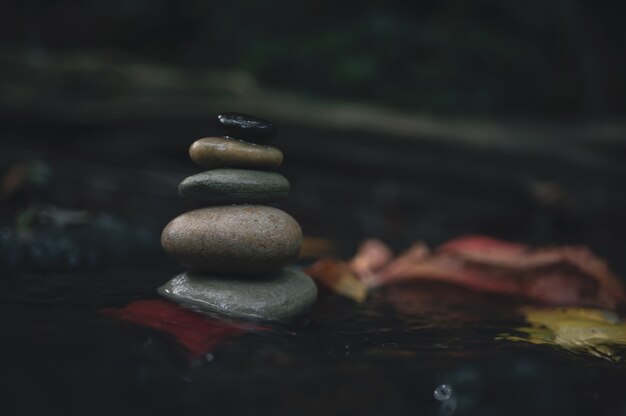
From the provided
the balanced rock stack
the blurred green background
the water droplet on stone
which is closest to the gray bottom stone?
the balanced rock stack

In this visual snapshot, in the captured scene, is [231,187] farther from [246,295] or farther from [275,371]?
[275,371]

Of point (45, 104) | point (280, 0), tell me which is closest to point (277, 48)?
point (280, 0)

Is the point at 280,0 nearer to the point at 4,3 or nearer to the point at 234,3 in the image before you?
the point at 234,3

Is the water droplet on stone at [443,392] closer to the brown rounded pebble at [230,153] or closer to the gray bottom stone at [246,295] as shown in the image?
the gray bottom stone at [246,295]

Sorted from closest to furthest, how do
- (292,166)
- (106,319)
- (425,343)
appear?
(106,319)
(425,343)
(292,166)

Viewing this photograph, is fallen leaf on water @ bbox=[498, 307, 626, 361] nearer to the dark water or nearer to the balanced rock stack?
Answer: the dark water

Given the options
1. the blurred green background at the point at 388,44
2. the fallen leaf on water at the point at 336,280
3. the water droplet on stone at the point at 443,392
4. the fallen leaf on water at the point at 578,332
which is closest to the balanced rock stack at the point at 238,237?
the fallen leaf on water at the point at 336,280

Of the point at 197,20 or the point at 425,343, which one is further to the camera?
the point at 197,20
